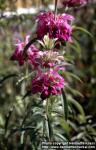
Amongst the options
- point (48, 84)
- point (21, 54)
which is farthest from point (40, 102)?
point (48, 84)

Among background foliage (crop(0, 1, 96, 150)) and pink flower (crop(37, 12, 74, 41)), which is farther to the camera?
background foliage (crop(0, 1, 96, 150))

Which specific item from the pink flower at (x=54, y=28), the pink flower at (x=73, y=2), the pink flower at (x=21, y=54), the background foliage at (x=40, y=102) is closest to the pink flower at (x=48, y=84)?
the background foliage at (x=40, y=102)

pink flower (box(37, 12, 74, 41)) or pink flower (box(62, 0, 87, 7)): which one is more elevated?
pink flower (box(62, 0, 87, 7))

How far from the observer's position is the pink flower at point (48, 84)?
8.27 ft

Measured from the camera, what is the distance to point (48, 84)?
255cm

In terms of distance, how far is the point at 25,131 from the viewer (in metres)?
2.97

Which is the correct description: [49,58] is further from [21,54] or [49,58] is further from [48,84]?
[21,54]

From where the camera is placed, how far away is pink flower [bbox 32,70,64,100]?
2521 millimetres

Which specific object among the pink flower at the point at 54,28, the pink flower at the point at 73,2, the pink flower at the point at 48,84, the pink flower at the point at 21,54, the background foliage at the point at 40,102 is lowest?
the background foliage at the point at 40,102

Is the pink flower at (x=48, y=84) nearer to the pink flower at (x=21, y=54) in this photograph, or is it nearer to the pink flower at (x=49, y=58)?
the pink flower at (x=49, y=58)

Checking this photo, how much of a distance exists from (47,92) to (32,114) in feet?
1.55

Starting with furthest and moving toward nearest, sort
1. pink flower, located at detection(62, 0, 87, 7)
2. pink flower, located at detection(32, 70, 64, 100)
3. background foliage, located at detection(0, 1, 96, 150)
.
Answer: pink flower, located at detection(62, 0, 87, 7) → background foliage, located at detection(0, 1, 96, 150) → pink flower, located at detection(32, 70, 64, 100)

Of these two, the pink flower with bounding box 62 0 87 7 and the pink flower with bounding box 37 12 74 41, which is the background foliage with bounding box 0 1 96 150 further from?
the pink flower with bounding box 37 12 74 41

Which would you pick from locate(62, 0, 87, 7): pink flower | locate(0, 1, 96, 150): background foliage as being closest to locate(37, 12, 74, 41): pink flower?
locate(0, 1, 96, 150): background foliage
